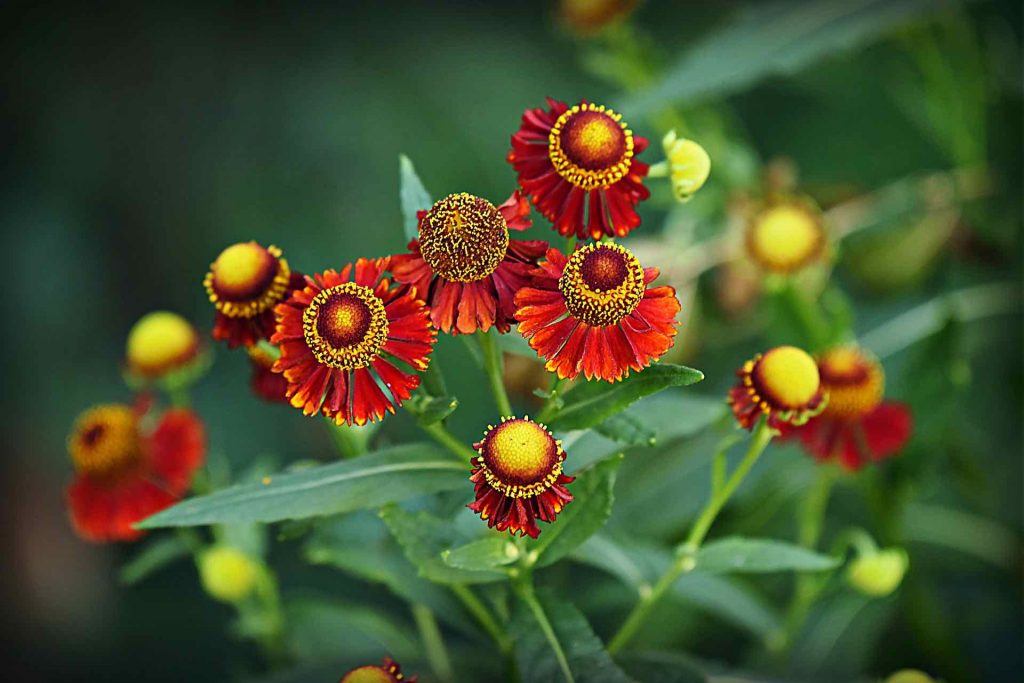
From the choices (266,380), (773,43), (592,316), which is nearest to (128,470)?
(266,380)

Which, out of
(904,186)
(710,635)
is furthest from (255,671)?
(904,186)

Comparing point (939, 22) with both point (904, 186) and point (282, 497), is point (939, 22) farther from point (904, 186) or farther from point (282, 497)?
point (282, 497)

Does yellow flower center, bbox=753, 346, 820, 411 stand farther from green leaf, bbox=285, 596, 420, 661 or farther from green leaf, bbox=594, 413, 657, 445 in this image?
green leaf, bbox=285, 596, 420, 661

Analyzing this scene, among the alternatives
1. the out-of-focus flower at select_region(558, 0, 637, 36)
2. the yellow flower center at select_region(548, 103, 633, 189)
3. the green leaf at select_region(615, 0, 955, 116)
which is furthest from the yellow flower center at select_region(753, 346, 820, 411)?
the out-of-focus flower at select_region(558, 0, 637, 36)

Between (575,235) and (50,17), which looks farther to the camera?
(50,17)

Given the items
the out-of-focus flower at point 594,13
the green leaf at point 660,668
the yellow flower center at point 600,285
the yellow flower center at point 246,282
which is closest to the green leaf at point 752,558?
the green leaf at point 660,668

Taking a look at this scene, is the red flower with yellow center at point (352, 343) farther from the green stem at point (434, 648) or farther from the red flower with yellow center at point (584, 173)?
the green stem at point (434, 648)
